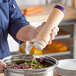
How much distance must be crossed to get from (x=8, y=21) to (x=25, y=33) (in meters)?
0.19

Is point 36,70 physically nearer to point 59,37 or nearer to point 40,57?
point 40,57

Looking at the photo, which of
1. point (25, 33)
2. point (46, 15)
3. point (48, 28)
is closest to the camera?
point (48, 28)

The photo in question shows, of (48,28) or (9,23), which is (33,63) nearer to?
(48,28)

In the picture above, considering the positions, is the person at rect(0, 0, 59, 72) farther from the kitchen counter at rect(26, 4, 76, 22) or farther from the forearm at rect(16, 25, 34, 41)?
the kitchen counter at rect(26, 4, 76, 22)

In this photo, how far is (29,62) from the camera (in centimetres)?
150

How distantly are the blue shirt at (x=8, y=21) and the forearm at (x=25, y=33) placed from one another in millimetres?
40

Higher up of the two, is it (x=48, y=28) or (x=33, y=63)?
(x=48, y=28)

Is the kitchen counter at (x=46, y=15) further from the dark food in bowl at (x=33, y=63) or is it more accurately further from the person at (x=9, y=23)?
the dark food in bowl at (x=33, y=63)

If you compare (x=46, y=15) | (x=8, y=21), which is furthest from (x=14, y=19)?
(x=46, y=15)

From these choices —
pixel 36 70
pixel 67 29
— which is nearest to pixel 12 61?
pixel 36 70

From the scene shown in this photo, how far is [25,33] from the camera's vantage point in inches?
71.5

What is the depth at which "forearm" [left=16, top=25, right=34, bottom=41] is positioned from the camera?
1773 millimetres

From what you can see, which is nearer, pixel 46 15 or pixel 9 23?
pixel 9 23

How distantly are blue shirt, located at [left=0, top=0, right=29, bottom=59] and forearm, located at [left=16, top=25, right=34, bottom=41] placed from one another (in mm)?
40
